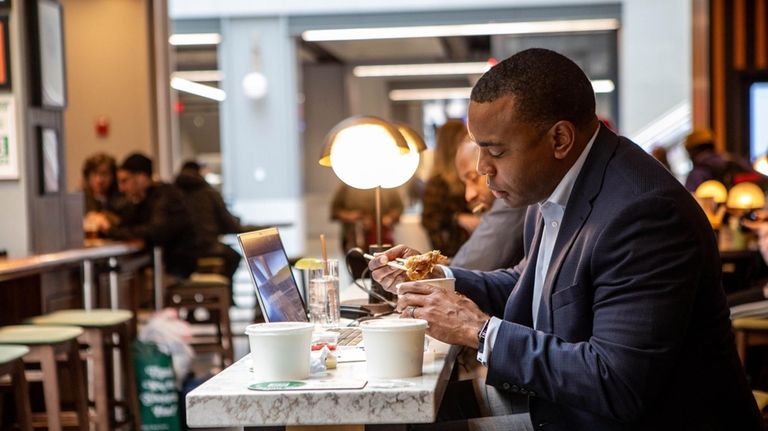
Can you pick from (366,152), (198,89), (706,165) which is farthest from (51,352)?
(198,89)

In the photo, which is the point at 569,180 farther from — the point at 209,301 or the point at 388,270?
the point at 209,301

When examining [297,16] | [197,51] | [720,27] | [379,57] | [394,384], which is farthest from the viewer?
[379,57]

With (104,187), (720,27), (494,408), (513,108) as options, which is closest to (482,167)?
(513,108)

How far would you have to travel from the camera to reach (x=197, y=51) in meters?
17.9

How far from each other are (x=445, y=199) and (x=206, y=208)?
2372 millimetres

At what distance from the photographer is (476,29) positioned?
1499cm

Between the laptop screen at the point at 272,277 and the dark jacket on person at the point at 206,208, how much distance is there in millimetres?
5290

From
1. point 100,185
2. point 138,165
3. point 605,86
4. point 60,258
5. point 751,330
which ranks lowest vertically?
point 751,330

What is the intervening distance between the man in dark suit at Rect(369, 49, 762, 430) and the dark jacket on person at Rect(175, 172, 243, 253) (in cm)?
598

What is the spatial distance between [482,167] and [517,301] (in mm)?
383

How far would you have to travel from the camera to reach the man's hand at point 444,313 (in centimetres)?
210

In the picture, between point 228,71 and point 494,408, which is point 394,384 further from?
point 228,71

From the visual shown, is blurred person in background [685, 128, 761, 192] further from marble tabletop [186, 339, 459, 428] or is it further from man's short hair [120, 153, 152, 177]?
marble tabletop [186, 339, 459, 428]

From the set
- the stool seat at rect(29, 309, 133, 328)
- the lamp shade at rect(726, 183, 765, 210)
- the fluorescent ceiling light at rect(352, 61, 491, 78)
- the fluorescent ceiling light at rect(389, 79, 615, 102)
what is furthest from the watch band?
the fluorescent ceiling light at rect(389, 79, 615, 102)
